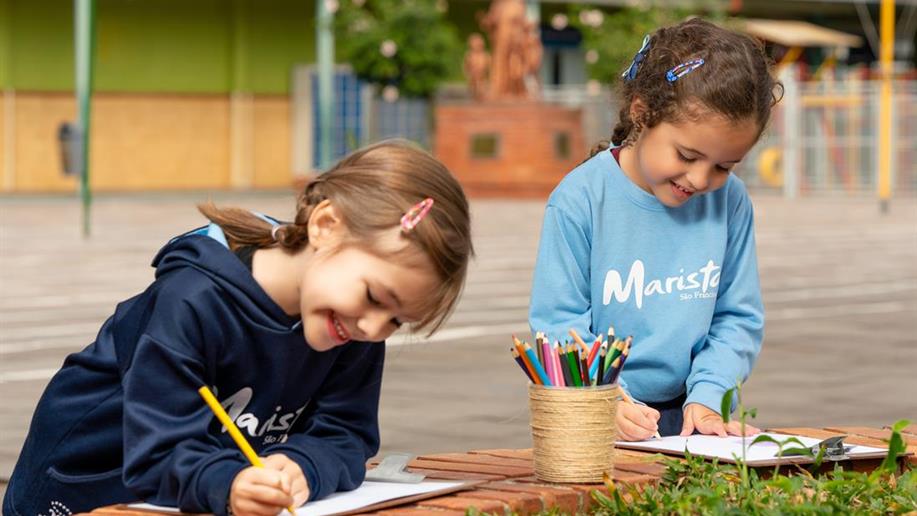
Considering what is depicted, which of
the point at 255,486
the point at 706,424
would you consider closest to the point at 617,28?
the point at 706,424

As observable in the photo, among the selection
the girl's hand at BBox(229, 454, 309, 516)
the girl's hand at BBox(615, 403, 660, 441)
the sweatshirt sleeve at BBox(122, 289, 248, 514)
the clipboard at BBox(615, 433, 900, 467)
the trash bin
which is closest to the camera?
the girl's hand at BBox(229, 454, 309, 516)

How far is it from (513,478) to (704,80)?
99cm

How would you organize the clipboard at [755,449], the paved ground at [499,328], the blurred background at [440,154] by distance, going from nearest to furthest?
the clipboard at [755,449]
the paved ground at [499,328]
the blurred background at [440,154]

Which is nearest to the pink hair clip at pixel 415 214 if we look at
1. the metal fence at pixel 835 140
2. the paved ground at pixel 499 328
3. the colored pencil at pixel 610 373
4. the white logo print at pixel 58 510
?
the colored pencil at pixel 610 373

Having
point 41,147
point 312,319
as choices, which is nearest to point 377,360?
point 312,319

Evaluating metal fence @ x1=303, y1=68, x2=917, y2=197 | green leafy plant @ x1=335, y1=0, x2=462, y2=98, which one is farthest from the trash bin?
metal fence @ x1=303, y1=68, x2=917, y2=197

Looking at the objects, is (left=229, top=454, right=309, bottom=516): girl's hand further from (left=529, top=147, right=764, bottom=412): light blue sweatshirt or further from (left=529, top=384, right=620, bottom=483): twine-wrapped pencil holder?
(left=529, top=147, right=764, bottom=412): light blue sweatshirt

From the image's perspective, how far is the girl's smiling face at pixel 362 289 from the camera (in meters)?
2.84

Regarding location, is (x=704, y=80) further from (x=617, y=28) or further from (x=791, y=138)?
(x=617, y=28)

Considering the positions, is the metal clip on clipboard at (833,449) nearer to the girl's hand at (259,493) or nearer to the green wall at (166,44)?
the girl's hand at (259,493)

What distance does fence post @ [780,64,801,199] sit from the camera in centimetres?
2977

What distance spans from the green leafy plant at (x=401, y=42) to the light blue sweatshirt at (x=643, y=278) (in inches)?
1063

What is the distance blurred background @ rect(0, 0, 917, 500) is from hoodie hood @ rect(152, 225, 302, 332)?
2873mm

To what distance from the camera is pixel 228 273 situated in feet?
9.73
